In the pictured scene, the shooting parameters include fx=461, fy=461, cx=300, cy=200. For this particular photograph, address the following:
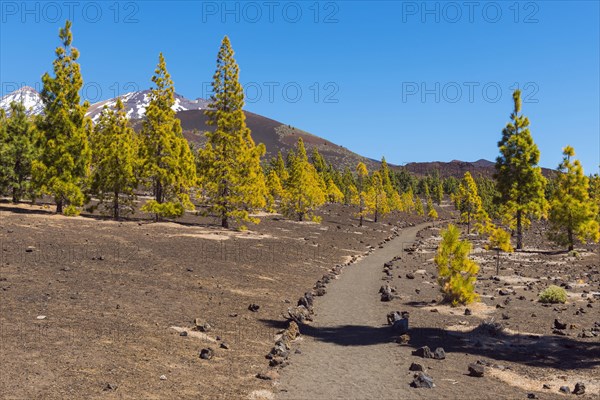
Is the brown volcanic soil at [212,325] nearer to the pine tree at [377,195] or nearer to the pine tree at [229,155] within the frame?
the pine tree at [229,155]

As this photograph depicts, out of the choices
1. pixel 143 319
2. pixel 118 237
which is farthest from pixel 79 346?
pixel 118 237

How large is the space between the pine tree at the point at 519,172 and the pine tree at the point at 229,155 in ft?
79.2

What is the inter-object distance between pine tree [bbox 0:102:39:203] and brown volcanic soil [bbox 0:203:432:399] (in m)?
15.6

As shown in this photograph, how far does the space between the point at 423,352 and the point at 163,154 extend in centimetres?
3375

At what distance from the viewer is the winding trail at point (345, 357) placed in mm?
10359

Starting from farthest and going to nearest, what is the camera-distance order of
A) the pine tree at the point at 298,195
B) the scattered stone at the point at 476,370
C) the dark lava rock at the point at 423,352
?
the pine tree at the point at 298,195 < the dark lava rock at the point at 423,352 < the scattered stone at the point at 476,370

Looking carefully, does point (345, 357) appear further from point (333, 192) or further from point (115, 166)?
point (333, 192)

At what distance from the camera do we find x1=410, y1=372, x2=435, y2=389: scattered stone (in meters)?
10.6

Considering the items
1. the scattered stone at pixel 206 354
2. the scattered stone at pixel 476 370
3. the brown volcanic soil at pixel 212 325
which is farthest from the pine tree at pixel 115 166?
the scattered stone at pixel 476 370

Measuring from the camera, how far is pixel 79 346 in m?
10.8

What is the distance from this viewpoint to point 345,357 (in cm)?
1299

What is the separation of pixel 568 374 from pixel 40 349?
1278cm

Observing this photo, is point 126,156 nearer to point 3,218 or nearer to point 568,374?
point 3,218

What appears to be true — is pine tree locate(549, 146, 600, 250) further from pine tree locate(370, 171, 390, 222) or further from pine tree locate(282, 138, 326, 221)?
pine tree locate(370, 171, 390, 222)
